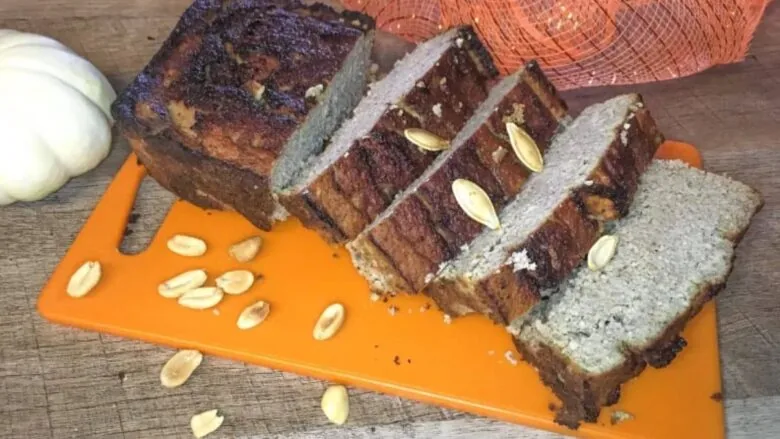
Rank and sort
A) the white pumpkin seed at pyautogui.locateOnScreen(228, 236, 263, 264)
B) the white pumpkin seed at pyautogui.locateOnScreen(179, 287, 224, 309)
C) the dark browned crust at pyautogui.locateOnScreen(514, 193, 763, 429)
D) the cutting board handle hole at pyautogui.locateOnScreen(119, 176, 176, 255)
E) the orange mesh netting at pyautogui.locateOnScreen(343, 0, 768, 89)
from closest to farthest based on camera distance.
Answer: the dark browned crust at pyautogui.locateOnScreen(514, 193, 763, 429) → the white pumpkin seed at pyautogui.locateOnScreen(179, 287, 224, 309) → the white pumpkin seed at pyautogui.locateOnScreen(228, 236, 263, 264) → the cutting board handle hole at pyautogui.locateOnScreen(119, 176, 176, 255) → the orange mesh netting at pyautogui.locateOnScreen(343, 0, 768, 89)

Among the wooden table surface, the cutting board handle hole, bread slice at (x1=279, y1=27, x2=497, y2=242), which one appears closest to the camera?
the wooden table surface

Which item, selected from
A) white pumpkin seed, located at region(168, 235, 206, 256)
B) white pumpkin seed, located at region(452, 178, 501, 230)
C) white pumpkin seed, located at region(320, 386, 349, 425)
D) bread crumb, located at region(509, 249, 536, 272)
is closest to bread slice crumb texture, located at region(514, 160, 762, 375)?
bread crumb, located at region(509, 249, 536, 272)

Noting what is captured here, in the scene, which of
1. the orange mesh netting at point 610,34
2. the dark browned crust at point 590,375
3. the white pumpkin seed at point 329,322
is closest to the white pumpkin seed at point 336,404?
the white pumpkin seed at point 329,322

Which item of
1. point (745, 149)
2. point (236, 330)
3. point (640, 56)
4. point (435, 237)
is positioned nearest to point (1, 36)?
point (236, 330)

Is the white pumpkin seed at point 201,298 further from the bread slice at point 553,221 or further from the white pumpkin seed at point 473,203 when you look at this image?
the white pumpkin seed at point 473,203

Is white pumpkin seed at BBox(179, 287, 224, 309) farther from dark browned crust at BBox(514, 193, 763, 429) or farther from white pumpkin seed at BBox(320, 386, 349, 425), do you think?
dark browned crust at BBox(514, 193, 763, 429)

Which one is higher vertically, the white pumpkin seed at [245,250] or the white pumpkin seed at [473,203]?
the white pumpkin seed at [473,203]

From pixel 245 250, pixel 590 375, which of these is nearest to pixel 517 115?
pixel 590 375
